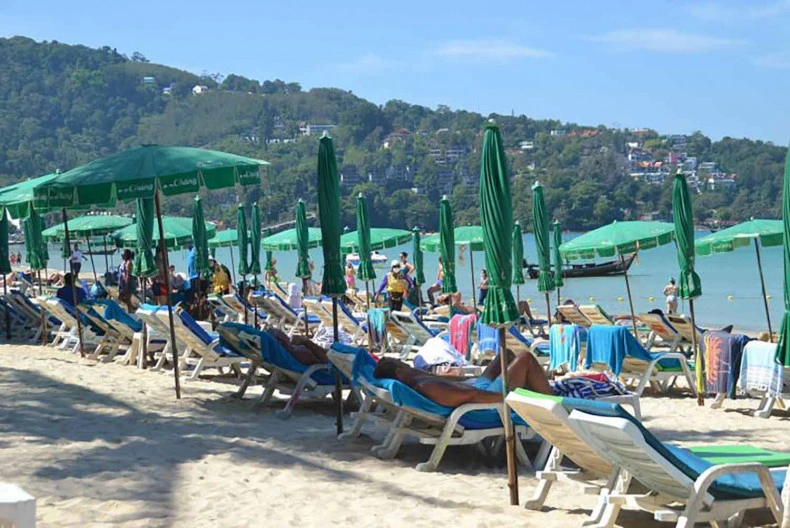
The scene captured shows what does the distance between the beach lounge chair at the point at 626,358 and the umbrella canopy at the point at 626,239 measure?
4030 mm

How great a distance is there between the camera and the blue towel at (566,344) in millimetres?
10758

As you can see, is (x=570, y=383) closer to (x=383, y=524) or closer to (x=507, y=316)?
(x=507, y=316)

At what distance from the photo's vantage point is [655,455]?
478 cm

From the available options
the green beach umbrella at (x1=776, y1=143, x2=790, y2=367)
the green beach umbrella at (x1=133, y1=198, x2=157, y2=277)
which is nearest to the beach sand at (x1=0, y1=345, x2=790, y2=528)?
the green beach umbrella at (x1=776, y1=143, x2=790, y2=367)

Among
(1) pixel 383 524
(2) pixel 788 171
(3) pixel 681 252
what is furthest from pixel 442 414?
(3) pixel 681 252

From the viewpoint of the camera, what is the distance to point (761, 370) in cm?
927

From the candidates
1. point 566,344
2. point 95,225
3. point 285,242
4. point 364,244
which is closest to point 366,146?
point 285,242

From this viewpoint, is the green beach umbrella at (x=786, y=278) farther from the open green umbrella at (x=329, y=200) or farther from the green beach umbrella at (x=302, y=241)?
the green beach umbrella at (x=302, y=241)

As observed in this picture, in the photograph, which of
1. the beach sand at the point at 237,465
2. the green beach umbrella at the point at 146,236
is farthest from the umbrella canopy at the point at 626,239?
the green beach umbrella at the point at 146,236

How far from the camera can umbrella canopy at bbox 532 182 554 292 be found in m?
15.5

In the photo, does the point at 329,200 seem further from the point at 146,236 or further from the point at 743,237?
the point at 743,237

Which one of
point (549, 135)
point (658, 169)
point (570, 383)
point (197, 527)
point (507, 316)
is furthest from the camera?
point (549, 135)

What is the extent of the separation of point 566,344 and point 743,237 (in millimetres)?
4269

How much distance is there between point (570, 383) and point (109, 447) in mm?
2974
